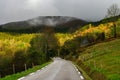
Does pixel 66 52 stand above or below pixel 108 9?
below

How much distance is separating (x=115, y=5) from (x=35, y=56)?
47.6 meters

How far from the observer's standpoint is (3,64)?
109312 millimetres

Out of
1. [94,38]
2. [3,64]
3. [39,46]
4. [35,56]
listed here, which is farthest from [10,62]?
[94,38]

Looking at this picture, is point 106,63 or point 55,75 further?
point 106,63

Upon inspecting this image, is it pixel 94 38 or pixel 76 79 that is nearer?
pixel 76 79

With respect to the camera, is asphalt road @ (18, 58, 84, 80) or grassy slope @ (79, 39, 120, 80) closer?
asphalt road @ (18, 58, 84, 80)

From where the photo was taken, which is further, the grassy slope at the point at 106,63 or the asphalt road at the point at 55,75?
the grassy slope at the point at 106,63

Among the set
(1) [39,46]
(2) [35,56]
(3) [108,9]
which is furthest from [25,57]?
(1) [39,46]

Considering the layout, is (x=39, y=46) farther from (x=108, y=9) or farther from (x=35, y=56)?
(x=35, y=56)

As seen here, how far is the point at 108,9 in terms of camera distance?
133m

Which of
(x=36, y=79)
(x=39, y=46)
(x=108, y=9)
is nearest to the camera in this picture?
(x=36, y=79)

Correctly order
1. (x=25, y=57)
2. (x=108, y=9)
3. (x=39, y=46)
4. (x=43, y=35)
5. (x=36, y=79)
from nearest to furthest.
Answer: (x=36, y=79), (x=25, y=57), (x=108, y=9), (x=39, y=46), (x=43, y=35)

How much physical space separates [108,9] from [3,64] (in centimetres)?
4627

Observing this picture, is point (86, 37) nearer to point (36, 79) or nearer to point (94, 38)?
point (94, 38)
